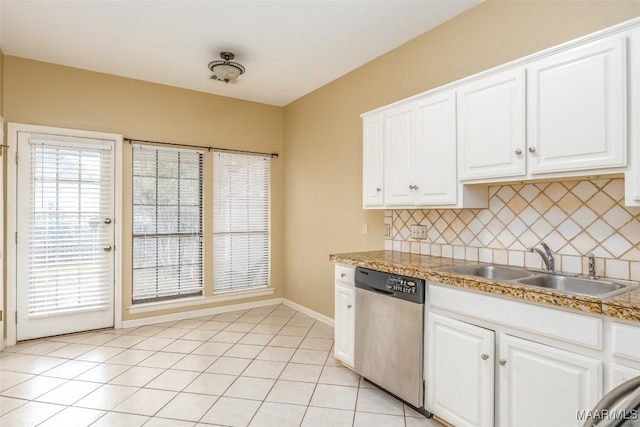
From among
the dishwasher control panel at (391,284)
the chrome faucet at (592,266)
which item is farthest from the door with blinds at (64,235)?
the chrome faucet at (592,266)

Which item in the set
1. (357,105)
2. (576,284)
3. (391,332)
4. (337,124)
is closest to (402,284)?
(391,332)

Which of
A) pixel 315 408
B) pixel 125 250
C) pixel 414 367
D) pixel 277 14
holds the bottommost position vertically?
pixel 315 408

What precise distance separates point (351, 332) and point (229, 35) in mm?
2741

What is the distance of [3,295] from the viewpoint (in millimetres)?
3395

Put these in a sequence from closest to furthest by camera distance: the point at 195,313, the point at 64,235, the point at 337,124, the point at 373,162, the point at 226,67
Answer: the point at 373,162
the point at 226,67
the point at 64,235
the point at 337,124
the point at 195,313

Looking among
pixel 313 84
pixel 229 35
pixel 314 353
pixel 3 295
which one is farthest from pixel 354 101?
pixel 3 295

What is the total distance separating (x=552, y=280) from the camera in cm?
204

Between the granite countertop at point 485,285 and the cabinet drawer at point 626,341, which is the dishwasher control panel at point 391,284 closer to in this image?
the granite countertop at point 485,285

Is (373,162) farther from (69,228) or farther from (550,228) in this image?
(69,228)

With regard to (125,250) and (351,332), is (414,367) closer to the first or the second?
(351,332)

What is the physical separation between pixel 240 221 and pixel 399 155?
2.70 m

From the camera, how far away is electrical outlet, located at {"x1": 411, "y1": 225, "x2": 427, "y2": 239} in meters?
2.94

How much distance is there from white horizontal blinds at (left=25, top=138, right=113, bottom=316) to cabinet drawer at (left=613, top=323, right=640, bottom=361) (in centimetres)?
434

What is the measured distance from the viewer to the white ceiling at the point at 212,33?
8.70 ft
